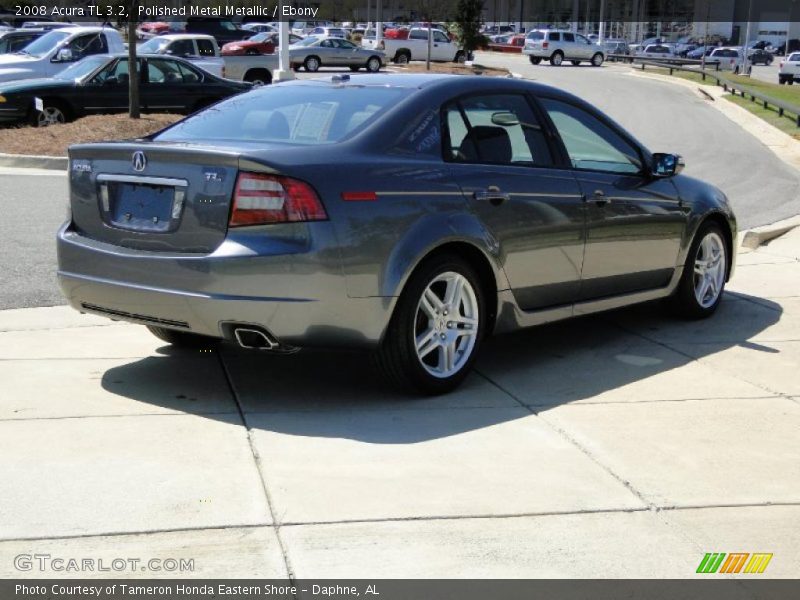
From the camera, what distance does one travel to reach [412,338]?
5875mm

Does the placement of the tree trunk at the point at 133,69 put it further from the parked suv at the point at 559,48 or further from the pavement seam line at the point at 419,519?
the parked suv at the point at 559,48

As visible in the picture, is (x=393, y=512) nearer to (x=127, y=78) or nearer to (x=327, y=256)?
(x=327, y=256)

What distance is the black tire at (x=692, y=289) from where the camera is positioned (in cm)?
800

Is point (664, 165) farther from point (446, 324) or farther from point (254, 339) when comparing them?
point (254, 339)

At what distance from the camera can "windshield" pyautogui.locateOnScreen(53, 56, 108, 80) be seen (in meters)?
21.5

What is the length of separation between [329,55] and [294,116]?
139 feet

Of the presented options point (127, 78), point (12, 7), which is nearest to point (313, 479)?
point (127, 78)

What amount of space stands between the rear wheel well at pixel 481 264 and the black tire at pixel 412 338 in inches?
1.6

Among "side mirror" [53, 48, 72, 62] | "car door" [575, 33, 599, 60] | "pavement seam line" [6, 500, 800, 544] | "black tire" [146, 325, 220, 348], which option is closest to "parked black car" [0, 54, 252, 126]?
"side mirror" [53, 48, 72, 62]

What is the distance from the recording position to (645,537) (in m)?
4.43

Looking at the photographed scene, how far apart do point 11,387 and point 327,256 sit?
1903 mm
